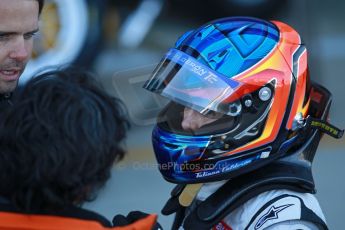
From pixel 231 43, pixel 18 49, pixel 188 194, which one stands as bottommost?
pixel 188 194

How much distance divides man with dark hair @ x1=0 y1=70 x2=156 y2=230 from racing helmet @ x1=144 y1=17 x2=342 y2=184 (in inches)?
21.3

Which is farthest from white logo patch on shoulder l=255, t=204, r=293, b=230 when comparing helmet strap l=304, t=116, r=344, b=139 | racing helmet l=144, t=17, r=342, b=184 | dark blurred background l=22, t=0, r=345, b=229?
dark blurred background l=22, t=0, r=345, b=229

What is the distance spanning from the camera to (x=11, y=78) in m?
→ 2.23

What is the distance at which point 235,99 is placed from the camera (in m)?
1.96

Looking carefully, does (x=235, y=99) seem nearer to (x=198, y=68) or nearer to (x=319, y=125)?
(x=198, y=68)

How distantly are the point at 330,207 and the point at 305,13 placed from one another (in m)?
1.40

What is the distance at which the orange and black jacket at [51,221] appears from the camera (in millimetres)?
1403

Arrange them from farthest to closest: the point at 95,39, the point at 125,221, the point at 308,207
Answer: the point at 95,39, the point at 308,207, the point at 125,221

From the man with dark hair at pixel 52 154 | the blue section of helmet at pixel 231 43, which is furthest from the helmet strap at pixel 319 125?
the man with dark hair at pixel 52 154

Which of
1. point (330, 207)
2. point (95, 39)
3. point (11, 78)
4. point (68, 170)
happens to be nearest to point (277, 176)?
point (68, 170)

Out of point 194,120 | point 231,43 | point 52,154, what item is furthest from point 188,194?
point 52,154

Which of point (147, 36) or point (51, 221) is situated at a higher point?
point (51, 221)

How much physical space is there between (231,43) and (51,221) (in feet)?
2.64

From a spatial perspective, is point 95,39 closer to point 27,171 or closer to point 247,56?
point 247,56
